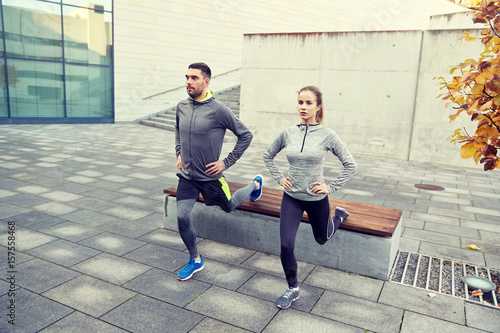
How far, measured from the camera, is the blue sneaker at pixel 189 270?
12.9 feet

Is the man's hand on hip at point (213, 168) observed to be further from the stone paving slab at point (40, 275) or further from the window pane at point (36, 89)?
the window pane at point (36, 89)

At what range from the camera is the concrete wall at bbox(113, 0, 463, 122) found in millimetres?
18969

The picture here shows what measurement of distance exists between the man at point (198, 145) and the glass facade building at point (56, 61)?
16036 mm

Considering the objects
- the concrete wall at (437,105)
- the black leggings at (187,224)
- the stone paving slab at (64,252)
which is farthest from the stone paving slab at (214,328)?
the concrete wall at (437,105)

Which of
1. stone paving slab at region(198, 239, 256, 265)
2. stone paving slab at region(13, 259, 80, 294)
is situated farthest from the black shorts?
stone paving slab at region(13, 259, 80, 294)

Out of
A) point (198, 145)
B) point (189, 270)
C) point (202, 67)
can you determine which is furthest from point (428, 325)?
point (202, 67)

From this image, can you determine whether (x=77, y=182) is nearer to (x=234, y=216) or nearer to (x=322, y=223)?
(x=234, y=216)

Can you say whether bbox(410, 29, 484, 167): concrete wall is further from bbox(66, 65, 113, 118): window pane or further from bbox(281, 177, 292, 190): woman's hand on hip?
bbox(66, 65, 113, 118): window pane

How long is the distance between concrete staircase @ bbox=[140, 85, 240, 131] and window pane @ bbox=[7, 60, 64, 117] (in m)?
4.14

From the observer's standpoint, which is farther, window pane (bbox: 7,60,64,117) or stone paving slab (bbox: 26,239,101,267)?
window pane (bbox: 7,60,64,117)

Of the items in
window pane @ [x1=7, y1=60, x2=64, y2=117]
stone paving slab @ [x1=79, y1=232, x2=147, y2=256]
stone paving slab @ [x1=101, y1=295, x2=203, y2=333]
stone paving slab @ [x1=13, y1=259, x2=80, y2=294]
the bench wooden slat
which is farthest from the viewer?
window pane @ [x1=7, y1=60, x2=64, y2=117]

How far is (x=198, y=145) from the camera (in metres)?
3.96

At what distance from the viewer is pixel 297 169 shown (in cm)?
353

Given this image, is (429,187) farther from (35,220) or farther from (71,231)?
(35,220)
